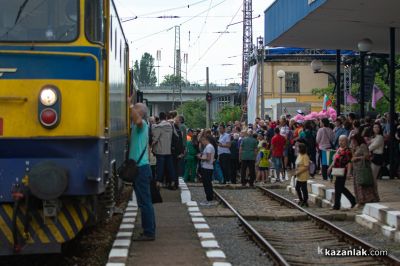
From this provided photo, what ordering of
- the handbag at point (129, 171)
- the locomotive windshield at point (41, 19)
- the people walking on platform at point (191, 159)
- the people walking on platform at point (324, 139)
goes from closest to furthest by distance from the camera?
the locomotive windshield at point (41, 19), the handbag at point (129, 171), the people walking on platform at point (324, 139), the people walking on platform at point (191, 159)

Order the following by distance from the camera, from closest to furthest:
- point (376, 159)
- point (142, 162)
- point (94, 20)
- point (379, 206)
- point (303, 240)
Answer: point (94, 20) → point (142, 162) → point (303, 240) → point (379, 206) → point (376, 159)

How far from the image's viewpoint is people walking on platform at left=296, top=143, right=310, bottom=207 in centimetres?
1585

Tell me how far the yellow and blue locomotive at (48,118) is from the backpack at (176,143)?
8.84 m

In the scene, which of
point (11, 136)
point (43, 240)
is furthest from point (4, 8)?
point (43, 240)

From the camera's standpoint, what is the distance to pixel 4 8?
8070 millimetres

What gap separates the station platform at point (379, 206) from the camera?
1170cm

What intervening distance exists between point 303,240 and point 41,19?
547 cm

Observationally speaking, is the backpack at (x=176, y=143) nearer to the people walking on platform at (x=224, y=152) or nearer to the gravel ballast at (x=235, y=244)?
the gravel ballast at (x=235, y=244)

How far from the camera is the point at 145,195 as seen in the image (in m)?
10.5

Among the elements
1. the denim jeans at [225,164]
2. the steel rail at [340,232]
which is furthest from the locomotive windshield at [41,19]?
the denim jeans at [225,164]

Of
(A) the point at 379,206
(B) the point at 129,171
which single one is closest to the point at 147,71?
(A) the point at 379,206

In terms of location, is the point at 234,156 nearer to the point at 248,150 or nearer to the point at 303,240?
the point at 248,150

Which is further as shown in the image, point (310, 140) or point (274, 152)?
point (310, 140)

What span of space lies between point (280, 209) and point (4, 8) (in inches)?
346
